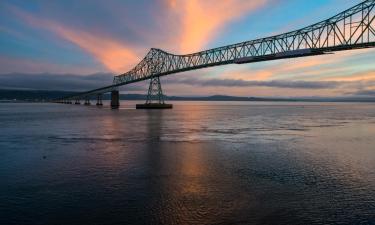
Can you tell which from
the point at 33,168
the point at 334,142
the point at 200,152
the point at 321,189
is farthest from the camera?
the point at 334,142

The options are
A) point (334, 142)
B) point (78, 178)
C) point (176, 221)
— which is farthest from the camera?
point (334, 142)

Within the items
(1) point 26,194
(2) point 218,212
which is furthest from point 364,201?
(1) point 26,194

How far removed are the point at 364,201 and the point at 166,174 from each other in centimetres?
820

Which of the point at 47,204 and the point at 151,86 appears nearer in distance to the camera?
the point at 47,204

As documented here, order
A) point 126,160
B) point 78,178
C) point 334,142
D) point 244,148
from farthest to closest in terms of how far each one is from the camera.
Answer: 1. point 334,142
2. point 244,148
3. point 126,160
4. point 78,178

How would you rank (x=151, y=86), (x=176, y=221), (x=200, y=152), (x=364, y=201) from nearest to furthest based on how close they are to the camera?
1. (x=176, y=221)
2. (x=364, y=201)
3. (x=200, y=152)
4. (x=151, y=86)

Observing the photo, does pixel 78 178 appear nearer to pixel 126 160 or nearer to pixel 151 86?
pixel 126 160

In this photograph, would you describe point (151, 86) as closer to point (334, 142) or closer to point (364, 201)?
point (334, 142)

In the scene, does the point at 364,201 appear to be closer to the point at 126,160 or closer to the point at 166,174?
the point at 166,174

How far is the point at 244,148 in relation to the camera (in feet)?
85.7

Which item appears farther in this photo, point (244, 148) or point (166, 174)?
point (244, 148)

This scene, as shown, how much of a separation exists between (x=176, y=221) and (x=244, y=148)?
52.6 ft

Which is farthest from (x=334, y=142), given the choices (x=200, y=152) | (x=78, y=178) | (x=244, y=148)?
(x=78, y=178)

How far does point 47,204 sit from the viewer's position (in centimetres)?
1215
